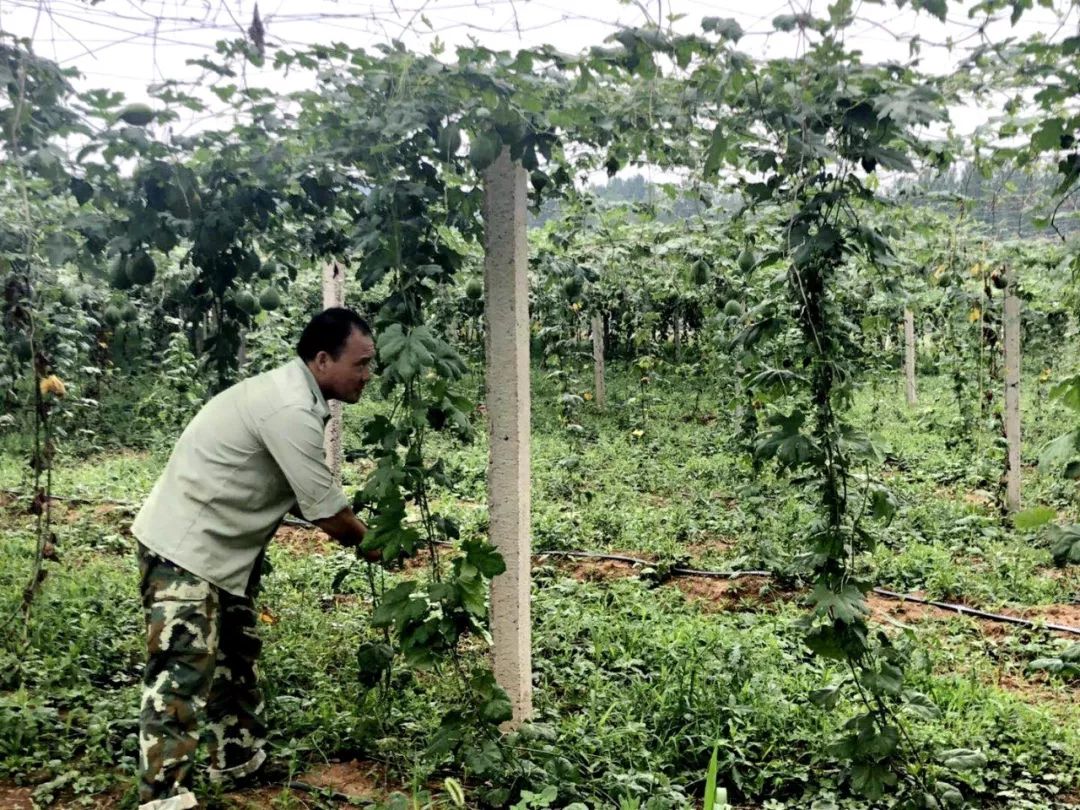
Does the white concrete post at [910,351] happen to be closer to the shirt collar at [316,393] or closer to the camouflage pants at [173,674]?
the shirt collar at [316,393]

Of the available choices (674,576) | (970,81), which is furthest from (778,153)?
(674,576)

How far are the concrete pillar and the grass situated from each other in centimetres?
38

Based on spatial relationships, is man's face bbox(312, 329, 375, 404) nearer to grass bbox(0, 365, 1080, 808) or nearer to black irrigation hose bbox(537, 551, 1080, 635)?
grass bbox(0, 365, 1080, 808)

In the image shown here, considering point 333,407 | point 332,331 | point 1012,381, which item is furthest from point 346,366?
point 1012,381

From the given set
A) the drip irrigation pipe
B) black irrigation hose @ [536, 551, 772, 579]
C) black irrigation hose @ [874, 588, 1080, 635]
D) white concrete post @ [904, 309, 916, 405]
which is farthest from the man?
white concrete post @ [904, 309, 916, 405]

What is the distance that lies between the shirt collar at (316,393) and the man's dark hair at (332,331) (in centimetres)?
5

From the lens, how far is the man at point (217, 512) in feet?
8.13

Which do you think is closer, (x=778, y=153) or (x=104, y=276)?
(x=778, y=153)

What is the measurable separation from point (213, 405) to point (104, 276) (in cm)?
98

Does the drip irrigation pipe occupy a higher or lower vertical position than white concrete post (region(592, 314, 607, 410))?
lower

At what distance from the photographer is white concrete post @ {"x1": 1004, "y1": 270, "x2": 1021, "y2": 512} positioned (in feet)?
21.6

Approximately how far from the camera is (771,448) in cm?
262

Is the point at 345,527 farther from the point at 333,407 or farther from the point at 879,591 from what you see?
the point at 879,591

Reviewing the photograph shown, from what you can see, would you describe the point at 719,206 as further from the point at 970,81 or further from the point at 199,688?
the point at 199,688
